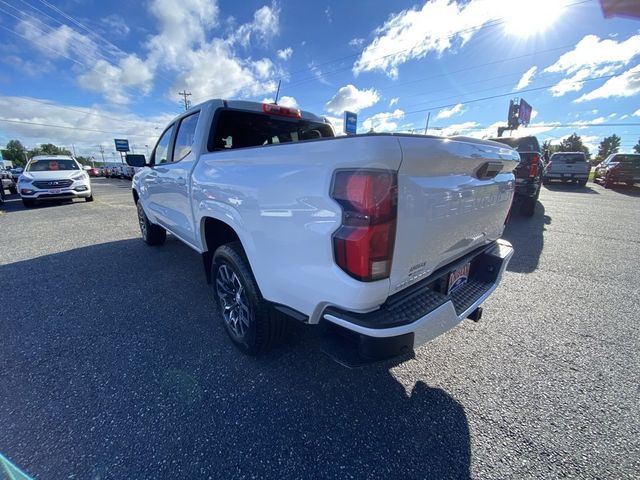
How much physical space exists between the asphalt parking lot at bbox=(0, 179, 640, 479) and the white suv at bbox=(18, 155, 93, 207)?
29.8 ft

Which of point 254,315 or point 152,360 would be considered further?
point 152,360

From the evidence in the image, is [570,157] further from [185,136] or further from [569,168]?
[185,136]

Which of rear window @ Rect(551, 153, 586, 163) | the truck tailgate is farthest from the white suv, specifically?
rear window @ Rect(551, 153, 586, 163)

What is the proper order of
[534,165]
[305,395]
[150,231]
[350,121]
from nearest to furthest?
[305,395] < [150,231] < [534,165] < [350,121]

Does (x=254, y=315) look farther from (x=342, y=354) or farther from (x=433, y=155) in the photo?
(x=433, y=155)

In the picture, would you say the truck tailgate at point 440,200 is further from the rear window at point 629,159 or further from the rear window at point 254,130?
the rear window at point 629,159

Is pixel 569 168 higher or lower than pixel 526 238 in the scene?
higher

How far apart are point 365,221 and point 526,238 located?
5.86m

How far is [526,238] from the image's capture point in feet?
18.5

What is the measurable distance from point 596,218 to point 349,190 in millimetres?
9689

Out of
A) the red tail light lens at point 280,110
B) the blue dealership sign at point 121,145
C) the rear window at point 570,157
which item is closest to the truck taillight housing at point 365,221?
the red tail light lens at point 280,110

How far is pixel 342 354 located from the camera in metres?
1.51

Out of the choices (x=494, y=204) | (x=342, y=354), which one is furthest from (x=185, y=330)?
(x=494, y=204)

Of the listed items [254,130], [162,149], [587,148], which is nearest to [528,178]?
[254,130]
